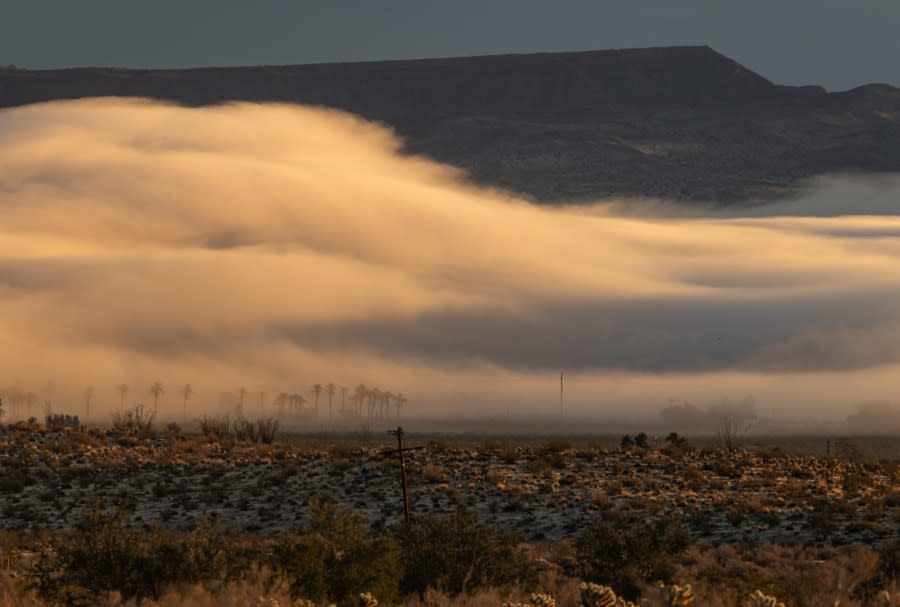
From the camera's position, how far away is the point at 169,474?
200 feet

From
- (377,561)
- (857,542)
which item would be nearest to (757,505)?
(857,542)

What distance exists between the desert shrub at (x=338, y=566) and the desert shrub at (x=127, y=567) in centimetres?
141

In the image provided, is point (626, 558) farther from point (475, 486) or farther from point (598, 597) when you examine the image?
point (475, 486)

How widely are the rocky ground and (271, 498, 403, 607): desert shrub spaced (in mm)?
19475

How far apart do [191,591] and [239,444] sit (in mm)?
48304

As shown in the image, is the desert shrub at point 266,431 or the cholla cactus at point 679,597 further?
the desert shrub at point 266,431

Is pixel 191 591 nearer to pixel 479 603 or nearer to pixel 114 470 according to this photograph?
pixel 479 603

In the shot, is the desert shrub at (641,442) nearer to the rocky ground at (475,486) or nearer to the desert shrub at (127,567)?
the rocky ground at (475,486)

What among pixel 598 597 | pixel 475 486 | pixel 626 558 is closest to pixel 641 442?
pixel 475 486

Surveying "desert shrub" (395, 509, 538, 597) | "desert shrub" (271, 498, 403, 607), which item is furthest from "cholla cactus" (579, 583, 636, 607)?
"desert shrub" (395, 509, 538, 597)

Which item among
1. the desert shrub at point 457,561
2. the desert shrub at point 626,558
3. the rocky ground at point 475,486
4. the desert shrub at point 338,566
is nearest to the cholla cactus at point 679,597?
the desert shrub at point 338,566

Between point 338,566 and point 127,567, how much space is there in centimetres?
466

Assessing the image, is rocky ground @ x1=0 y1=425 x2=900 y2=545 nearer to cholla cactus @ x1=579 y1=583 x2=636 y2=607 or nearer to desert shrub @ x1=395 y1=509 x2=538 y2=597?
desert shrub @ x1=395 y1=509 x2=538 y2=597

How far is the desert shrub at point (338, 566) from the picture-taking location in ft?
90.2
